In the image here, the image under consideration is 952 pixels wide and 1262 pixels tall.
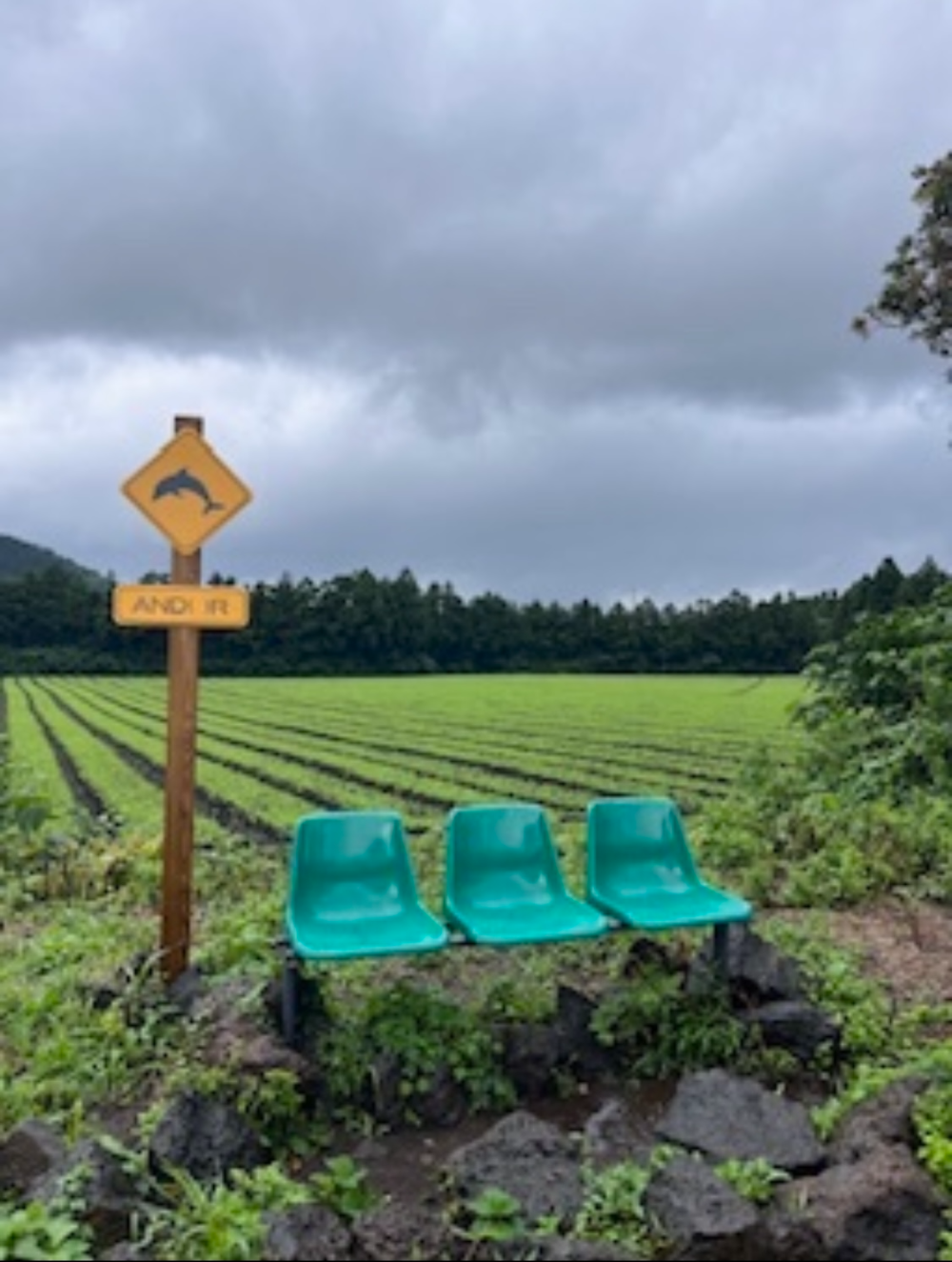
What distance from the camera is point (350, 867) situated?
149 inches

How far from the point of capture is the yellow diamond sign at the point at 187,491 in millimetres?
3906

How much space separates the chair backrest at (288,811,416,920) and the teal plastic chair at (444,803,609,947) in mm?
183

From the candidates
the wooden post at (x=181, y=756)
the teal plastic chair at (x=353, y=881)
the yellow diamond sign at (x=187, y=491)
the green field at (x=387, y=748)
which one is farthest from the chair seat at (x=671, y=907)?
the green field at (x=387, y=748)

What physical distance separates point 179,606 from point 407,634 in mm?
44836

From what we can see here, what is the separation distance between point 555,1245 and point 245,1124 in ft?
3.24

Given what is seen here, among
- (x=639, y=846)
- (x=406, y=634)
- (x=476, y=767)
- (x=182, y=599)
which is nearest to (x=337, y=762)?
(x=476, y=767)

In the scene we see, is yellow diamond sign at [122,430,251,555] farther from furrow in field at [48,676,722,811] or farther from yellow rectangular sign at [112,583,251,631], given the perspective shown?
furrow in field at [48,676,722,811]

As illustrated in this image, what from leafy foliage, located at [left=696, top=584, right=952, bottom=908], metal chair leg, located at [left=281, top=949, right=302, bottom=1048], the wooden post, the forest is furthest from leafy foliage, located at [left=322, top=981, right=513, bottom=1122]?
the forest

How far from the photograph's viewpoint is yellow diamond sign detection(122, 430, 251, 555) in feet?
12.8

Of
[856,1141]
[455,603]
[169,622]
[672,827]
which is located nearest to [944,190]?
[672,827]

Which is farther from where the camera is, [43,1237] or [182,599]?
[182,599]

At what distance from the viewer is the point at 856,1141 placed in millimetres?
2549

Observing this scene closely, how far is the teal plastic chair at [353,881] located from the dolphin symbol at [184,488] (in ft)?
3.83

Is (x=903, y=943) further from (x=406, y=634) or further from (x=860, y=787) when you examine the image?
(x=406, y=634)
